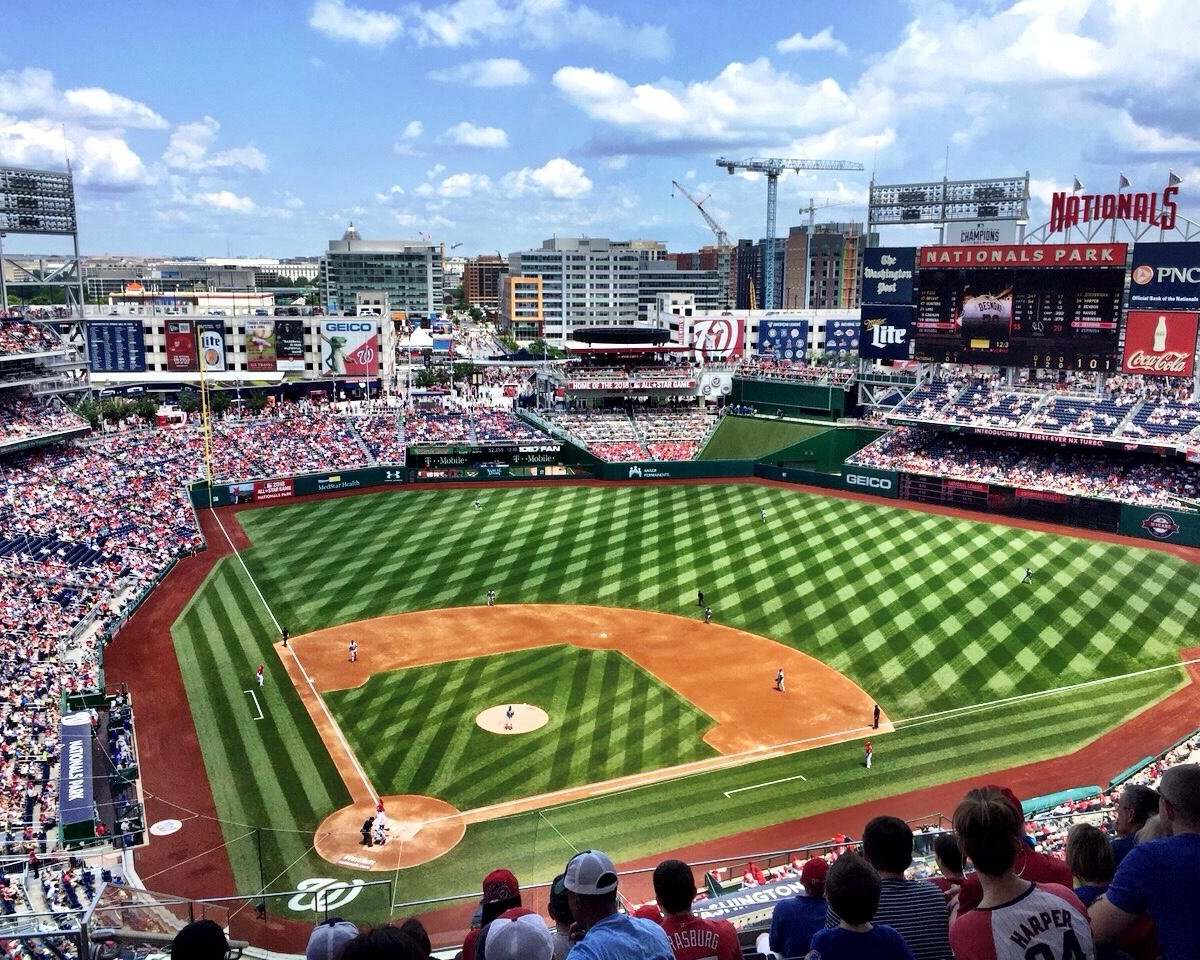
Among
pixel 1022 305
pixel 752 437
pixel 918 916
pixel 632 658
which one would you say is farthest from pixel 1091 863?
pixel 752 437

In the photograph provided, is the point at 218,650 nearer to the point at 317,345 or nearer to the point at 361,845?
the point at 361,845

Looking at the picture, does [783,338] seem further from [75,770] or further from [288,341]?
[75,770]

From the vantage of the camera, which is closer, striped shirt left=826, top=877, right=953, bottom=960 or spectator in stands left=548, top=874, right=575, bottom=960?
striped shirt left=826, top=877, right=953, bottom=960

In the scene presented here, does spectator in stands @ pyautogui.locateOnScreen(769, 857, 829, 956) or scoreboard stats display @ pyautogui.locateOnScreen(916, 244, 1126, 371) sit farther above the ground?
scoreboard stats display @ pyautogui.locateOnScreen(916, 244, 1126, 371)

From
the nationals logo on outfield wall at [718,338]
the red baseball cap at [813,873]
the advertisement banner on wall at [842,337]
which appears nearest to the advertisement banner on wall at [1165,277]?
the advertisement banner on wall at [842,337]

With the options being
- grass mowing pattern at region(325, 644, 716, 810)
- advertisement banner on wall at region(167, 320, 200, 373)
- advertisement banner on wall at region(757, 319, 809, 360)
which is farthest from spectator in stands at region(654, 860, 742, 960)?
advertisement banner on wall at region(167, 320, 200, 373)

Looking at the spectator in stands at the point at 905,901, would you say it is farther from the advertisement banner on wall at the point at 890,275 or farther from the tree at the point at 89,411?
the tree at the point at 89,411

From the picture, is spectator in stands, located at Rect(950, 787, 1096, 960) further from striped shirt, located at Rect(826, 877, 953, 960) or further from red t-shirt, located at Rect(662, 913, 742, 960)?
red t-shirt, located at Rect(662, 913, 742, 960)
